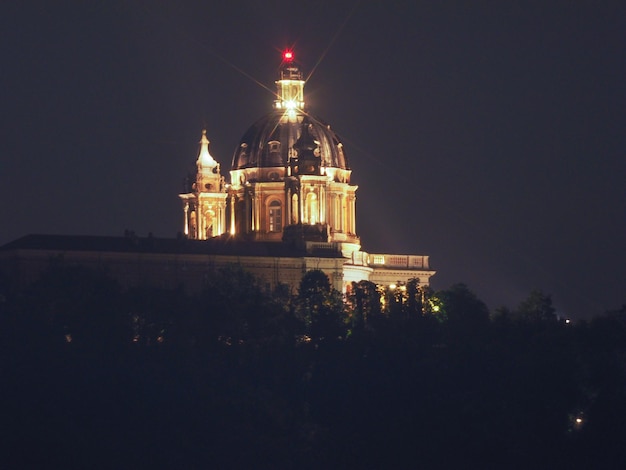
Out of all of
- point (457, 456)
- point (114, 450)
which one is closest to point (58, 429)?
point (114, 450)

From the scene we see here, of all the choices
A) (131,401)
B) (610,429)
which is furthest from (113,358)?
(610,429)

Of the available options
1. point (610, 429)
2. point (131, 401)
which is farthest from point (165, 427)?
point (610, 429)

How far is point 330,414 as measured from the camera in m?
195

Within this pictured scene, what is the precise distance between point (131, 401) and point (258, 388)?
6365mm

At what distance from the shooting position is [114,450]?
7431 inches

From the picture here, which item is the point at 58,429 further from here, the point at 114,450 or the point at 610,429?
the point at 610,429

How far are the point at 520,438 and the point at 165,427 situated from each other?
42.4ft

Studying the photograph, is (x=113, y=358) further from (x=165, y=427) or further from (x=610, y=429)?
(x=610, y=429)

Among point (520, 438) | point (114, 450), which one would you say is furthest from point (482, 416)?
point (114, 450)

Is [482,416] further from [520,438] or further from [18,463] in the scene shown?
[18,463]

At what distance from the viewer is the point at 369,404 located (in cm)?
19450

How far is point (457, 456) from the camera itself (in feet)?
626

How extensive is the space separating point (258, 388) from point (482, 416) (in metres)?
9.13

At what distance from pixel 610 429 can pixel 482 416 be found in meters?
4.78
